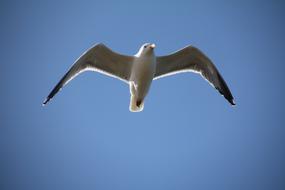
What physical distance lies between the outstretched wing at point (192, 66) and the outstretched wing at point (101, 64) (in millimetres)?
635

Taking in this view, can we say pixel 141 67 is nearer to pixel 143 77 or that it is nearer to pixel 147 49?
pixel 143 77

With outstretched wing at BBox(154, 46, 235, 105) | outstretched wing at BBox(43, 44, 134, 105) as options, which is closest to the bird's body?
outstretched wing at BBox(43, 44, 134, 105)

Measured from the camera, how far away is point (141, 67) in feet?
27.5

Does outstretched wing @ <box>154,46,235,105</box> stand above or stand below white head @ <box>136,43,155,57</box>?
above

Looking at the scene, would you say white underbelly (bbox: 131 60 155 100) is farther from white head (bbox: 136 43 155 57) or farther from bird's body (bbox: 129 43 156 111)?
white head (bbox: 136 43 155 57)

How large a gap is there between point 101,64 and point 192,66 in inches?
71.1

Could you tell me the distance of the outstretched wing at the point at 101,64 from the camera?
832 cm

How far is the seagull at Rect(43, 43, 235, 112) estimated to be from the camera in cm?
839

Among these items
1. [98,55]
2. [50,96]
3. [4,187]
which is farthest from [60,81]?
[4,187]

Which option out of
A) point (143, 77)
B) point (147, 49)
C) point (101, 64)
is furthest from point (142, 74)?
point (101, 64)

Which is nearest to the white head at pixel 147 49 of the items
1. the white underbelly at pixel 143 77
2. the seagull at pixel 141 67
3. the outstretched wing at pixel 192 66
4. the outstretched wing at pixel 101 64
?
the seagull at pixel 141 67

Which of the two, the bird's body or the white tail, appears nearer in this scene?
the bird's body

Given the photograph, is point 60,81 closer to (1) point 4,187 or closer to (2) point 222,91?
(2) point 222,91

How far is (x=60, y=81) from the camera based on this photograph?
26.8 ft
